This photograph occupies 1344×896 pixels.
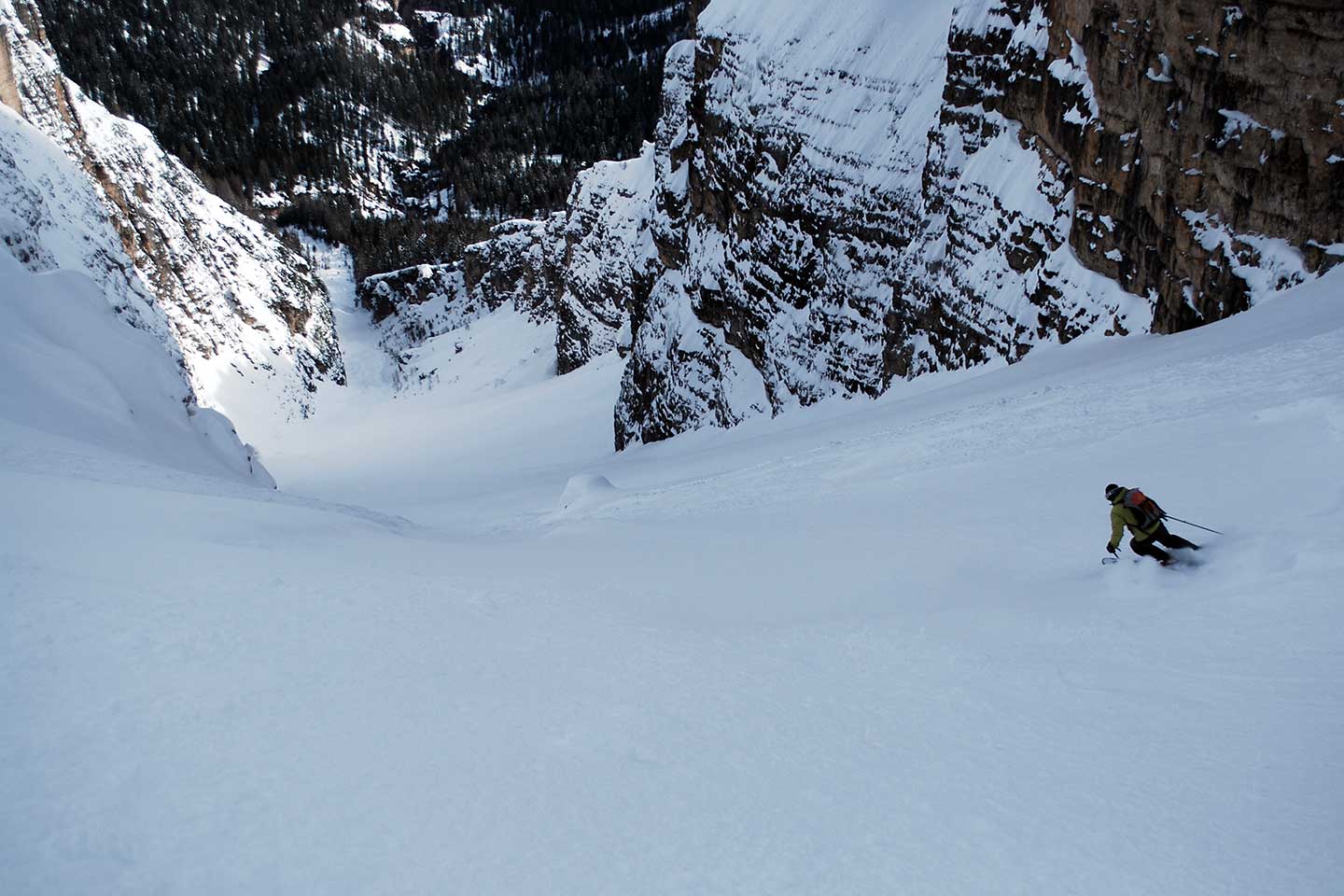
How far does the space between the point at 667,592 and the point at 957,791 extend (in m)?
4.36

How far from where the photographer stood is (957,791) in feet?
13.5

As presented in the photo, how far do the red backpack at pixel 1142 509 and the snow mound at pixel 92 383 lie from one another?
11648mm

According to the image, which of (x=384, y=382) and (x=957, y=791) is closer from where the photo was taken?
(x=957, y=791)

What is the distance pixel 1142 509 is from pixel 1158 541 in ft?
1.42

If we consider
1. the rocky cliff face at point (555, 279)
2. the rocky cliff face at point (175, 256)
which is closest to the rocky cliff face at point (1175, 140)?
the rocky cliff face at point (555, 279)

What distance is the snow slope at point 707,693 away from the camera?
11.8 ft

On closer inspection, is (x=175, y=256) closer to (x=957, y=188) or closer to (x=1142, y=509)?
(x=957, y=188)

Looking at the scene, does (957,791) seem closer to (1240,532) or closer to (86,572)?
(1240,532)

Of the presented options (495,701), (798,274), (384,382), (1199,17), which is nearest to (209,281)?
(384,382)

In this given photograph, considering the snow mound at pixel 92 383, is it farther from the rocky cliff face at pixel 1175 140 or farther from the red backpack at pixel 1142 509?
the rocky cliff face at pixel 1175 140

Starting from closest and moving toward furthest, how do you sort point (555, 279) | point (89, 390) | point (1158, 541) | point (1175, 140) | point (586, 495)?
point (1158, 541) → point (89, 390) → point (1175, 140) → point (586, 495) → point (555, 279)

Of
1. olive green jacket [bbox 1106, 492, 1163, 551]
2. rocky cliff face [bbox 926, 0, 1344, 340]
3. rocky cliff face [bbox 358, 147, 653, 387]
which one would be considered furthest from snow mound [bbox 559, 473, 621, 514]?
rocky cliff face [bbox 358, 147, 653, 387]

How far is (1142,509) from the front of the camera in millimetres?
6363

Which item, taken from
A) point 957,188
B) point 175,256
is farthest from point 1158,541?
point 175,256
